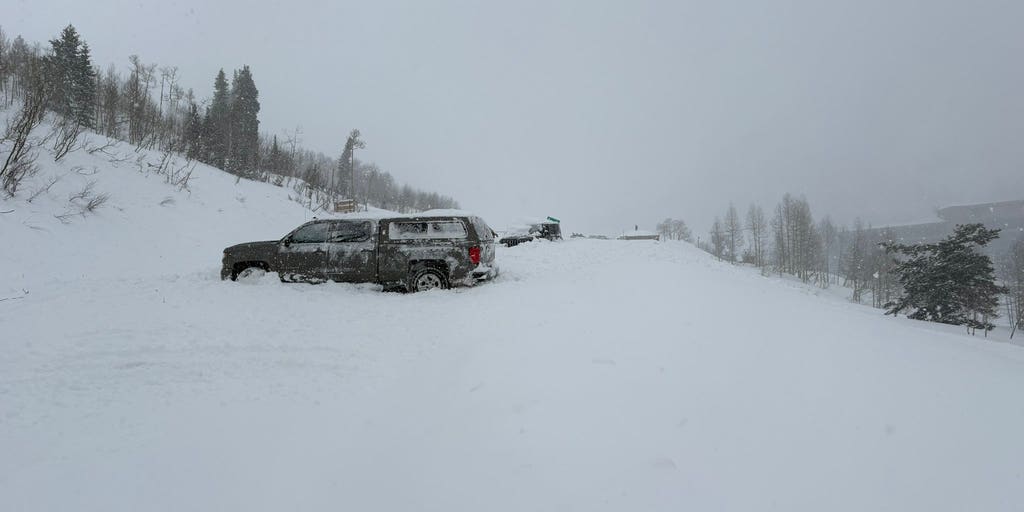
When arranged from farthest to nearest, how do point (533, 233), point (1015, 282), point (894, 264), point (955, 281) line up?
point (1015, 282) < point (894, 264) < point (533, 233) < point (955, 281)

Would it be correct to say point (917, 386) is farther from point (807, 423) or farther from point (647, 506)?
point (647, 506)

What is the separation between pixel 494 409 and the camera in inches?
120

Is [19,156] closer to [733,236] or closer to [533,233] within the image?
[533,233]

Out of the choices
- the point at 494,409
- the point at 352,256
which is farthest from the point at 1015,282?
the point at 352,256

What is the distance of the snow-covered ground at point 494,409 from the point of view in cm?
219

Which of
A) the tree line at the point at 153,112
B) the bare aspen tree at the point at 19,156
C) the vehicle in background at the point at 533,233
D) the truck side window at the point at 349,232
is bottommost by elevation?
the truck side window at the point at 349,232

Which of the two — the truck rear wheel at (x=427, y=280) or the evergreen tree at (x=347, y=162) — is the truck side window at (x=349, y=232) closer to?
the truck rear wheel at (x=427, y=280)

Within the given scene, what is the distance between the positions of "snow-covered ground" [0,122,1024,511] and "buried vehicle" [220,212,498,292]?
71.6 inches

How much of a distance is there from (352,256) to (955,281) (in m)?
25.1

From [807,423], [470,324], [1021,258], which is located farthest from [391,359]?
[1021,258]

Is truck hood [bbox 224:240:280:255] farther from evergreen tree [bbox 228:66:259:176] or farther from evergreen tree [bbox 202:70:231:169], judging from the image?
evergreen tree [bbox 202:70:231:169]

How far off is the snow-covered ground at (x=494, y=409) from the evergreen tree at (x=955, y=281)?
58.3 ft

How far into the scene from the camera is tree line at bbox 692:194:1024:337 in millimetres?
16766

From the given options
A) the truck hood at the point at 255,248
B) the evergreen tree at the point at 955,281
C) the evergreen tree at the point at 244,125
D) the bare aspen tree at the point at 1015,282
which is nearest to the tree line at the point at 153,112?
the evergreen tree at the point at 244,125
